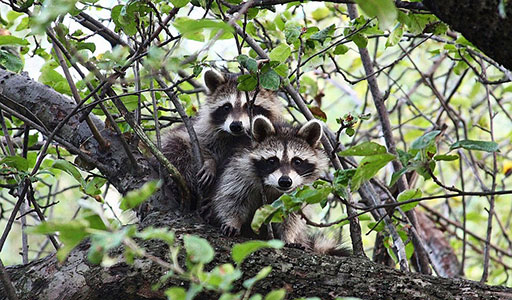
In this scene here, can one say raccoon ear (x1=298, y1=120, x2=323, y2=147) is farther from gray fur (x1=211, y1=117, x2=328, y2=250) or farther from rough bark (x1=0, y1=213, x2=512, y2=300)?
rough bark (x1=0, y1=213, x2=512, y2=300)

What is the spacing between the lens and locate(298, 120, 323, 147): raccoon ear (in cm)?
298

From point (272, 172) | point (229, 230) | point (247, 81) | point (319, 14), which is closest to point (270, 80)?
point (247, 81)

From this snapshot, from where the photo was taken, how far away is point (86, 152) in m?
2.73

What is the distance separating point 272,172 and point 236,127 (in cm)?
42

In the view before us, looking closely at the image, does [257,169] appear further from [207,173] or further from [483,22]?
[483,22]

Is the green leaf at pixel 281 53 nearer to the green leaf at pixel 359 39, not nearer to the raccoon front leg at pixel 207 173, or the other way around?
the green leaf at pixel 359 39

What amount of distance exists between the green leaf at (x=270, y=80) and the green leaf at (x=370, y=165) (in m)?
0.55

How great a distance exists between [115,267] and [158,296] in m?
0.19

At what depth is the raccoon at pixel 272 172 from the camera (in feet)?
9.82

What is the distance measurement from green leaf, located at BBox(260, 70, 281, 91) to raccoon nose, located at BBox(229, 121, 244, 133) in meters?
1.19

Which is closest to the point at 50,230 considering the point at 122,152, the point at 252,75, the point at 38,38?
the point at 252,75

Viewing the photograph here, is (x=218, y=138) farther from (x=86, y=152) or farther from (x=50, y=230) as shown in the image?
(x=50, y=230)

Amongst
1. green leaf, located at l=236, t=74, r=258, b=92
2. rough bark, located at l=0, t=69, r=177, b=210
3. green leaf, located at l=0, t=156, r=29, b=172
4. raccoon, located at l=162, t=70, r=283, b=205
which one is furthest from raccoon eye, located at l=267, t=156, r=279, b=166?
green leaf, located at l=0, t=156, r=29, b=172

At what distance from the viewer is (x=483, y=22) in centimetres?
143
